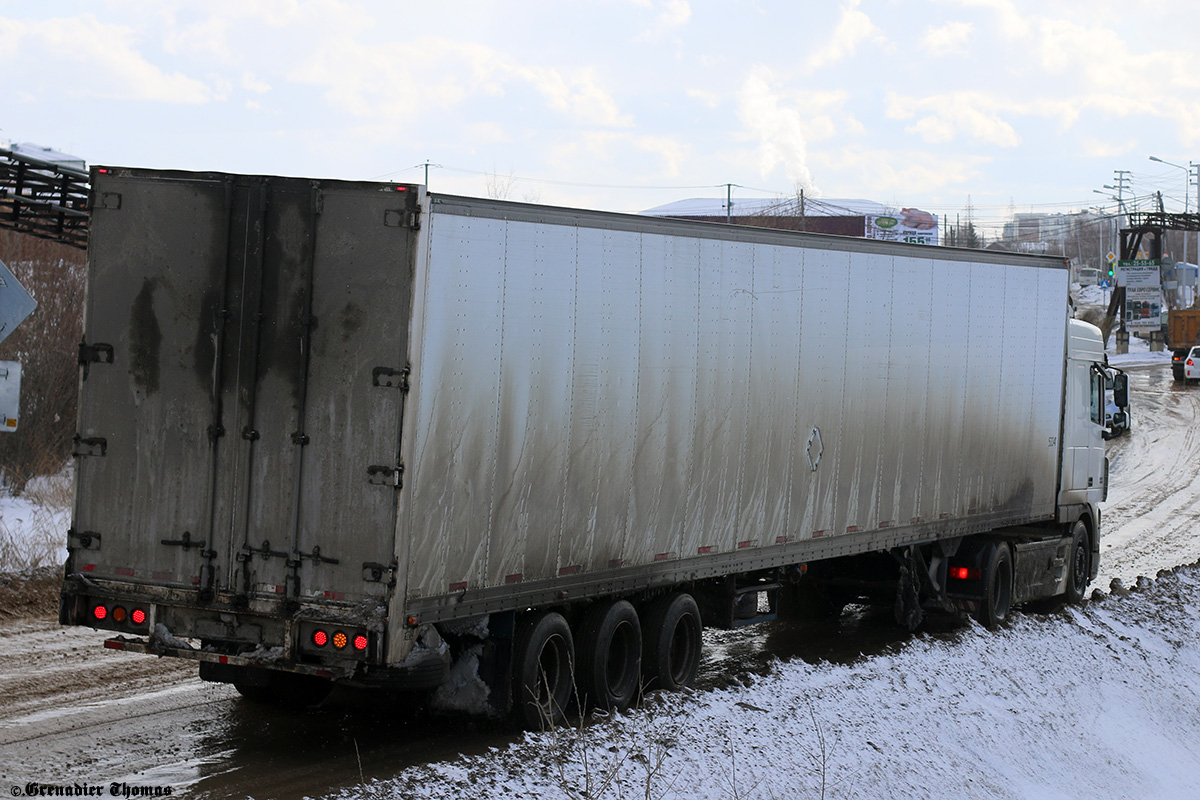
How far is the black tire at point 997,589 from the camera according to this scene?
14.0m

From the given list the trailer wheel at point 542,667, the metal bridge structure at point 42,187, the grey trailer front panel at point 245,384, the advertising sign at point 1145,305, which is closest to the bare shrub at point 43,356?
the metal bridge structure at point 42,187

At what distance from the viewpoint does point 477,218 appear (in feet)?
26.0

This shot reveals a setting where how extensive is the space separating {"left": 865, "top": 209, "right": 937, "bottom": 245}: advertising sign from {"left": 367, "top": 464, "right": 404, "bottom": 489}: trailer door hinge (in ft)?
284

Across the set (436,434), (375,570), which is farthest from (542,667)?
(436,434)

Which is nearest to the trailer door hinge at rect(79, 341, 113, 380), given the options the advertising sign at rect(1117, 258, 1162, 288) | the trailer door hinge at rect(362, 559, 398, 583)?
the trailer door hinge at rect(362, 559, 398, 583)

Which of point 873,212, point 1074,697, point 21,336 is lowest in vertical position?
point 1074,697

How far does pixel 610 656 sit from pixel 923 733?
257 centimetres

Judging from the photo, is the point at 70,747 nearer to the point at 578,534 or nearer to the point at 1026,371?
the point at 578,534

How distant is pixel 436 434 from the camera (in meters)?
7.66

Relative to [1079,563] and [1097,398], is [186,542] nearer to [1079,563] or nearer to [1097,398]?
[1097,398]

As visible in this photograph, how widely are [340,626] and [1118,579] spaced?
13533 millimetres

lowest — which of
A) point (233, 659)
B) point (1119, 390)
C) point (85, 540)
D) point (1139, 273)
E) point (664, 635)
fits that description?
point (664, 635)

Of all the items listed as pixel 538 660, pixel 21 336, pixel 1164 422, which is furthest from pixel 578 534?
pixel 1164 422

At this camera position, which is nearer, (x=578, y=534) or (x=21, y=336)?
(x=578, y=534)
